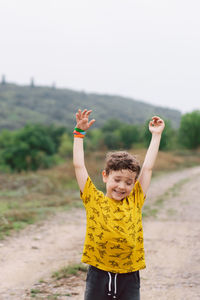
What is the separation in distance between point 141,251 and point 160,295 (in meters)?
1.88

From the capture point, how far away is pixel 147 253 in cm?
546

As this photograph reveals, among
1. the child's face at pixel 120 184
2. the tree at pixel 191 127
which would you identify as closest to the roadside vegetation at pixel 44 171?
the tree at pixel 191 127

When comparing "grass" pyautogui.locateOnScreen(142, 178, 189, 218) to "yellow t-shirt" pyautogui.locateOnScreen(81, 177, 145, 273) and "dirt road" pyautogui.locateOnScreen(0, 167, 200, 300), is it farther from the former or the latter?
"yellow t-shirt" pyautogui.locateOnScreen(81, 177, 145, 273)

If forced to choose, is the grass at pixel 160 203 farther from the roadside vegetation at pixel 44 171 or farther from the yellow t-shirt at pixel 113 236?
the yellow t-shirt at pixel 113 236

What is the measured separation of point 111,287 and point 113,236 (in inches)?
12.7

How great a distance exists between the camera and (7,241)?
5898 millimetres

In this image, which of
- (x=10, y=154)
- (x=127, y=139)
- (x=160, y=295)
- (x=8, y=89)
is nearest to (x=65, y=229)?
(x=160, y=295)

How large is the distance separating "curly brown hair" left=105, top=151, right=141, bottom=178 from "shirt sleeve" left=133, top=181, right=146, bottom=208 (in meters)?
0.12

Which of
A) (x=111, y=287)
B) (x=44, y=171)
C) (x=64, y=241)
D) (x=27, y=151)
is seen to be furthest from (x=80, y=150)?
(x=27, y=151)

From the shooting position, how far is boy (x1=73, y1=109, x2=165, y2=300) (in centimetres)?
215

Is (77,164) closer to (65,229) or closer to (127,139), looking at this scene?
(65,229)

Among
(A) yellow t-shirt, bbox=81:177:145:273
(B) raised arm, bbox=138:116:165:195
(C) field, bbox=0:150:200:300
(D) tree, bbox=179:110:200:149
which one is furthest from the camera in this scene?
(D) tree, bbox=179:110:200:149

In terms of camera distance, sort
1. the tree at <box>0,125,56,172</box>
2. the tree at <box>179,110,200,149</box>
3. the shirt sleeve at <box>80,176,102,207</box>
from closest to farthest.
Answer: the shirt sleeve at <box>80,176,102,207</box> < the tree at <box>179,110,200,149</box> < the tree at <box>0,125,56,172</box>

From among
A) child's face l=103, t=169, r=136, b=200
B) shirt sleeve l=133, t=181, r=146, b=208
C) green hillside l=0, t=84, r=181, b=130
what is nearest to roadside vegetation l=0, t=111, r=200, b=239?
shirt sleeve l=133, t=181, r=146, b=208
